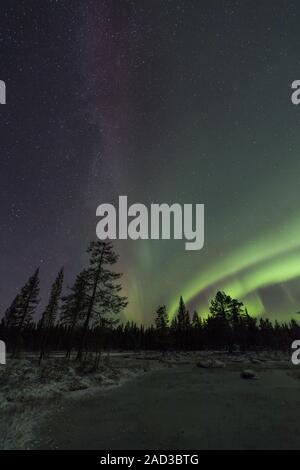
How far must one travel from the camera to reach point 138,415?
32.6 ft

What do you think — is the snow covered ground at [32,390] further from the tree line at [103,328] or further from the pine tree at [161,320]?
the pine tree at [161,320]

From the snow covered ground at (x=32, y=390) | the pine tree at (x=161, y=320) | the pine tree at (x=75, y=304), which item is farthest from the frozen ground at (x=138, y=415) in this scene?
the pine tree at (x=161, y=320)

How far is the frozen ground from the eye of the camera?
23.4 feet

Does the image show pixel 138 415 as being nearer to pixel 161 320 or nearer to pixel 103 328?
pixel 103 328

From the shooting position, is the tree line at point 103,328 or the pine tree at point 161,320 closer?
the tree line at point 103,328

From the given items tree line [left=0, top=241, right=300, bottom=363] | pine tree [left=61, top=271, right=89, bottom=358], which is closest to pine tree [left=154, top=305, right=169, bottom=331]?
tree line [left=0, top=241, right=300, bottom=363]

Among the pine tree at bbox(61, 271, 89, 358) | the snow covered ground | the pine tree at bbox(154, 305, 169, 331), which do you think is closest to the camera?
the snow covered ground

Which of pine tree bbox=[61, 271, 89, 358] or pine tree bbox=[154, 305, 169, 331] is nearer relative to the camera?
pine tree bbox=[61, 271, 89, 358]

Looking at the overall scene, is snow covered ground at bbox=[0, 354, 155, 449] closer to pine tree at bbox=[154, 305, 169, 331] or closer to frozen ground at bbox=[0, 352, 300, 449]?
frozen ground at bbox=[0, 352, 300, 449]

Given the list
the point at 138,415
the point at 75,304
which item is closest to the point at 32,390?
the point at 138,415

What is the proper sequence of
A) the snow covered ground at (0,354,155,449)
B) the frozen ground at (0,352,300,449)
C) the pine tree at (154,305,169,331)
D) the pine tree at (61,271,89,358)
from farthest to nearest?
1. the pine tree at (154,305,169,331)
2. the pine tree at (61,271,89,358)
3. the snow covered ground at (0,354,155,449)
4. the frozen ground at (0,352,300,449)

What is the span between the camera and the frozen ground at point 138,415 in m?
7.13
